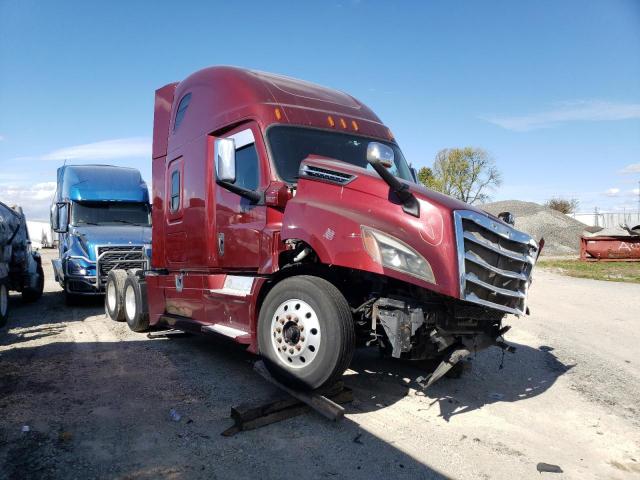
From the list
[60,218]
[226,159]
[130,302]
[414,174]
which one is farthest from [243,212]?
[60,218]

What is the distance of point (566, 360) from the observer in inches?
275

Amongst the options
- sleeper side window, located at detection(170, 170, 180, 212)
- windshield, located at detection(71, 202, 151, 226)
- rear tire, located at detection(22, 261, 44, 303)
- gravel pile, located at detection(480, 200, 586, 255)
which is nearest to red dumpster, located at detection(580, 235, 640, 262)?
gravel pile, located at detection(480, 200, 586, 255)

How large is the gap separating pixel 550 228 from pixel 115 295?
3452cm

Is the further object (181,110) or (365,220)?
(181,110)

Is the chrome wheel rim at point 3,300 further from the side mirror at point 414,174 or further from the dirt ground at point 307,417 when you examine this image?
the side mirror at point 414,174

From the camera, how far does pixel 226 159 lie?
506cm

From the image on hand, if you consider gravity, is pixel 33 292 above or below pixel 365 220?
below

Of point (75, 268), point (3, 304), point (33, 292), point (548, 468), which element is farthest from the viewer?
point (33, 292)

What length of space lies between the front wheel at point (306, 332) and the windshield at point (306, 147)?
1.23m

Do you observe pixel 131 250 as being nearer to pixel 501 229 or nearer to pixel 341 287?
pixel 341 287

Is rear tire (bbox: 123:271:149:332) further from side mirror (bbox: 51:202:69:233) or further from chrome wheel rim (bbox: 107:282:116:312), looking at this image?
side mirror (bbox: 51:202:69:233)

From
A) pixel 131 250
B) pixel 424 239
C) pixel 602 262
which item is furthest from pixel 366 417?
pixel 602 262

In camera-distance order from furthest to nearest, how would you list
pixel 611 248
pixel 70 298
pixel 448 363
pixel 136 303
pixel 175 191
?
pixel 611 248
pixel 70 298
pixel 136 303
pixel 175 191
pixel 448 363

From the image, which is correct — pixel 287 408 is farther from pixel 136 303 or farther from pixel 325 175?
pixel 136 303
